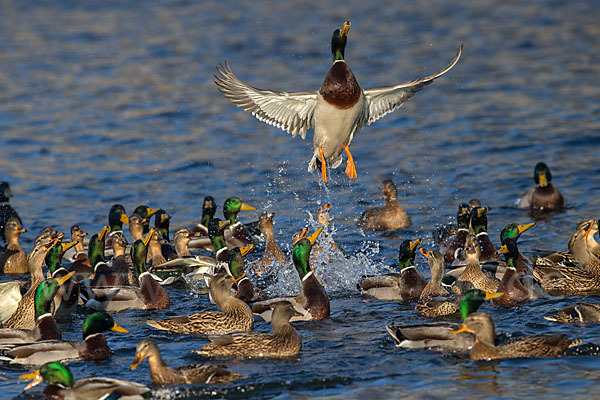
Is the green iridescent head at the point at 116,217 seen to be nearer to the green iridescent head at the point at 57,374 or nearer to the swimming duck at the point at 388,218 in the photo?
the swimming duck at the point at 388,218

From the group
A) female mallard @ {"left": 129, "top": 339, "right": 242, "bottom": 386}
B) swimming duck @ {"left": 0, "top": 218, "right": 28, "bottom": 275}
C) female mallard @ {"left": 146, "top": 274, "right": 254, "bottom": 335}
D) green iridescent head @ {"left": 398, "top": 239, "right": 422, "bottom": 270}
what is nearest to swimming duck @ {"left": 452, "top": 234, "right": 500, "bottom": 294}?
green iridescent head @ {"left": 398, "top": 239, "right": 422, "bottom": 270}

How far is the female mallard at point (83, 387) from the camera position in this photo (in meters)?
6.68

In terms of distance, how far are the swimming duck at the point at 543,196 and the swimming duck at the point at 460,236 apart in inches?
81.1

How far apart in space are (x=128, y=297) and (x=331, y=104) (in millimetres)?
2863

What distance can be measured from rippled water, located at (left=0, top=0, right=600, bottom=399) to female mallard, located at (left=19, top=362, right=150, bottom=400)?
24cm

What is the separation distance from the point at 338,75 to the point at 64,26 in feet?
60.0

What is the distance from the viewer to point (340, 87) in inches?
405

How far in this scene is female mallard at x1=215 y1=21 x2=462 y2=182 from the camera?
10.3m

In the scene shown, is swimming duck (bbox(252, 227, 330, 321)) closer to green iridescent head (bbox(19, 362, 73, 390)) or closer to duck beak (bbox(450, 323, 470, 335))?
duck beak (bbox(450, 323, 470, 335))

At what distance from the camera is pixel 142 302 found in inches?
377

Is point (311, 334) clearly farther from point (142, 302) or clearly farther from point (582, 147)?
point (582, 147)

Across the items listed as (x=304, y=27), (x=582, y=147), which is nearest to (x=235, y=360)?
(x=582, y=147)

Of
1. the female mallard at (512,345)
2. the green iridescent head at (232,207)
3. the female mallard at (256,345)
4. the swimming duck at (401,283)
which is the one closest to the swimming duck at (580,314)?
the female mallard at (512,345)

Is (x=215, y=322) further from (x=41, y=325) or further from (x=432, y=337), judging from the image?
(x=432, y=337)
